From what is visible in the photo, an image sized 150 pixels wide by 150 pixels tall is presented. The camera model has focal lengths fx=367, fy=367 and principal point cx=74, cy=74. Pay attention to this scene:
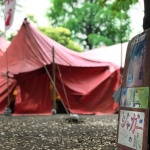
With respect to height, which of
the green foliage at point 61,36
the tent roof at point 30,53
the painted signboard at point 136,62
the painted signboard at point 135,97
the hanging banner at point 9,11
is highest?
the green foliage at point 61,36

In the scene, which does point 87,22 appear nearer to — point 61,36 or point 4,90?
point 61,36

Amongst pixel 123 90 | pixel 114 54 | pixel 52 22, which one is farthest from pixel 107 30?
pixel 123 90

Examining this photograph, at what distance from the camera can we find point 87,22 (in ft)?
113

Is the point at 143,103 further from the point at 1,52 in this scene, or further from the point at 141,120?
the point at 1,52

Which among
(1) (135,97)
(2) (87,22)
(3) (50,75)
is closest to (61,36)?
(2) (87,22)

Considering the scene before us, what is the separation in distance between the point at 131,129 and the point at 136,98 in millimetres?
256

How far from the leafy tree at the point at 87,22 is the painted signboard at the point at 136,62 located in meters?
29.8

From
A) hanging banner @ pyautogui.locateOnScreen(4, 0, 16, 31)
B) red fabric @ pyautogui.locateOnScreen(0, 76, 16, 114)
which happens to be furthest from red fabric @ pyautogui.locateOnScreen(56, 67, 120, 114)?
hanging banner @ pyautogui.locateOnScreen(4, 0, 16, 31)

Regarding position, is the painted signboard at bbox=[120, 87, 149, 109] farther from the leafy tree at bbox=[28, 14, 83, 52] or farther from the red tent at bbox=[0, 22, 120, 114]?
the leafy tree at bbox=[28, 14, 83, 52]

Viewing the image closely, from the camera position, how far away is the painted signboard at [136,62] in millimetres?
3014

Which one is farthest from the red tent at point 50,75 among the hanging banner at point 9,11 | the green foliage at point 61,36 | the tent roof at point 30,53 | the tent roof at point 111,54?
the green foliage at point 61,36

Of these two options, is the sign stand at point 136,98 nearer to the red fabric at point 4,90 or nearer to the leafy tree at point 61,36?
the red fabric at point 4,90

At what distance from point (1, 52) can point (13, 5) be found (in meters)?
5.04

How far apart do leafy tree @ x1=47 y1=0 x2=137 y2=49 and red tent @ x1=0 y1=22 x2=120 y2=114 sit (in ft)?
66.3
